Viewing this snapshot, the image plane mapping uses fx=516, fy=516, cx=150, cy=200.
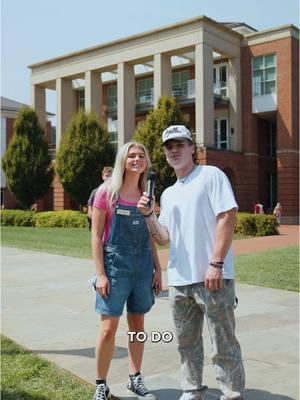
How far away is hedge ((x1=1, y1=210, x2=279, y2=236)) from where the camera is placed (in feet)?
74.1

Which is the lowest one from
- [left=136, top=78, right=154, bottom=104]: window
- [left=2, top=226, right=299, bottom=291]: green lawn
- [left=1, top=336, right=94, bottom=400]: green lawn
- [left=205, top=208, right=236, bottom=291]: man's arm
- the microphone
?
[left=2, top=226, right=299, bottom=291]: green lawn

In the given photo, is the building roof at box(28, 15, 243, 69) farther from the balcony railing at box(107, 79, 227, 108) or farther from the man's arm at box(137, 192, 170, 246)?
the man's arm at box(137, 192, 170, 246)

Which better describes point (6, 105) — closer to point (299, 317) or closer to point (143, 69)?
point (143, 69)

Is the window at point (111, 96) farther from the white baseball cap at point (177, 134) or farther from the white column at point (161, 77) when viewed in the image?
the white baseball cap at point (177, 134)

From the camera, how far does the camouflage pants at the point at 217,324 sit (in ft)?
11.1

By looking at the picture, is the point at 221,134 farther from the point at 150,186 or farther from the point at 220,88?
the point at 150,186

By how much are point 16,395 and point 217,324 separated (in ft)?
5.69

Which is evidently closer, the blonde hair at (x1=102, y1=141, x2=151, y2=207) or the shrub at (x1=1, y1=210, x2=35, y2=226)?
the blonde hair at (x1=102, y1=141, x2=151, y2=207)

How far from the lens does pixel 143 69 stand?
42.4m

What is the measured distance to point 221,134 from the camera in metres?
38.2

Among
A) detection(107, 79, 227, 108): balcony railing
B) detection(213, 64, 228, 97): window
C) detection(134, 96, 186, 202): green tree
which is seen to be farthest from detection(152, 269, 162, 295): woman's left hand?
detection(213, 64, 228, 97): window

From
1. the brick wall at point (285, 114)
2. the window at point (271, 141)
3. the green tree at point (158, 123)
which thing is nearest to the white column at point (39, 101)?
the green tree at point (158, 123)

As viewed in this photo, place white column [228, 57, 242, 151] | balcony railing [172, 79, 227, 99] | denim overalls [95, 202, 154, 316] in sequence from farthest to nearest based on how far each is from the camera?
balcony railing [172, 79, 227, 99] → white column [228, 57, 242, 151] → denim overalls [95, 202, 154, 316]

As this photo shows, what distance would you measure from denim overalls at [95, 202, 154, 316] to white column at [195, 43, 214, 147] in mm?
29628
